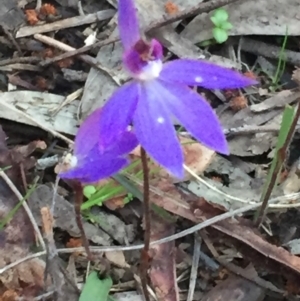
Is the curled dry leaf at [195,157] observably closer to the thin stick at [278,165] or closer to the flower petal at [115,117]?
the thin stick at [278,165]

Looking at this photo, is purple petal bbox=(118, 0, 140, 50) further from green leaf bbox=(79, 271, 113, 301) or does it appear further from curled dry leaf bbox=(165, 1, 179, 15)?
curled dry leaf bbox=(165, 1, 179, 15)

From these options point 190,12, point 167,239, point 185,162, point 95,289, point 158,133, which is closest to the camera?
point 158,133

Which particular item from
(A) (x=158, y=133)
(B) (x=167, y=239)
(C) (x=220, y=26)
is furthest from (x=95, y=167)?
(C) (x=220, y=26)

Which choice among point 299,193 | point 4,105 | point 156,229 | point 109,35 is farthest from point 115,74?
point 299,193

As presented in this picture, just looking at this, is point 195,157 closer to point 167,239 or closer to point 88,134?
point 167,239

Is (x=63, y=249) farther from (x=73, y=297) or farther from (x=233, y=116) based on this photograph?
(x=233, y=116)

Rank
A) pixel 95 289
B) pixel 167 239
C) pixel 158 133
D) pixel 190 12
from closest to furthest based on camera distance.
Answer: pixel 158 133 → pixel 95 289 → pixel 167 239 → pixel 190 12

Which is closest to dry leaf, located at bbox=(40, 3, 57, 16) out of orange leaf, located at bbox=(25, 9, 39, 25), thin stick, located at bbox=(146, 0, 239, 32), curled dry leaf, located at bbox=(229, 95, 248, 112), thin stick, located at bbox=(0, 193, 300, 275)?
orange leaf, located at bbox=(25, 9, 39, 25)
